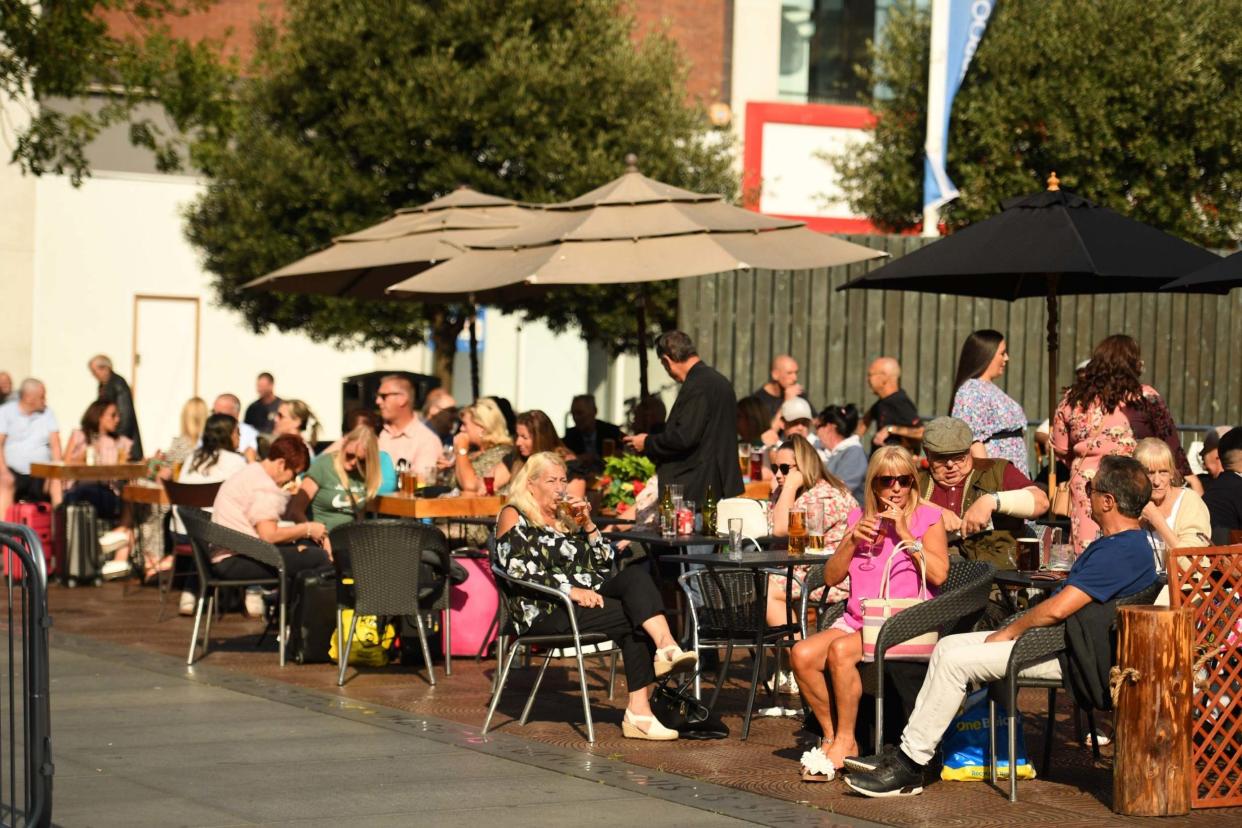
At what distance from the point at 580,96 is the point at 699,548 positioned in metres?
12.6

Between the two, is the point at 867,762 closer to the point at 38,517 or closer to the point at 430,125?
the point at 38,517

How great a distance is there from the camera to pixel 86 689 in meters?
10.1

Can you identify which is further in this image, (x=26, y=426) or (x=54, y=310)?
(x=54, y=310)

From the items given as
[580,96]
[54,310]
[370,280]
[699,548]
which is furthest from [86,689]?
[54,310]

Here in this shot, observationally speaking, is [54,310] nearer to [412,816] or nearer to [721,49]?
[721,49]

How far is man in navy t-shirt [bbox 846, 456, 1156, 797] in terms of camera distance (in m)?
7.43

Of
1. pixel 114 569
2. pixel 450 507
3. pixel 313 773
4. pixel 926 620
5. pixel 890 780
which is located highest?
pixel 450 507

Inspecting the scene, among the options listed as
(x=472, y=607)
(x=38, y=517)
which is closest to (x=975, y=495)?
(x=472, y=607)

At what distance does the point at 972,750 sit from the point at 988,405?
11.3 ft

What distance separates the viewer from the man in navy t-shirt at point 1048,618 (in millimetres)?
7426

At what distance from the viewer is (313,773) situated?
785 cm

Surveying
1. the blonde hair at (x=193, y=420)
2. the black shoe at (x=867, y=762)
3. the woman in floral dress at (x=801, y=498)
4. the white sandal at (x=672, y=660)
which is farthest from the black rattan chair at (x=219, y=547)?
the blonde hair at (x=193, y=420)

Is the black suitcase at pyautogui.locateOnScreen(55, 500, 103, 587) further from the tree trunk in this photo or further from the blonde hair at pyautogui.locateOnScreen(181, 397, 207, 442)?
the tree trunk

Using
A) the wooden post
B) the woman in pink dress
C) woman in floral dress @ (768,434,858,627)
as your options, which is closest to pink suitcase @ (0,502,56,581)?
woman in floral dress @ (768,434,858,627)
